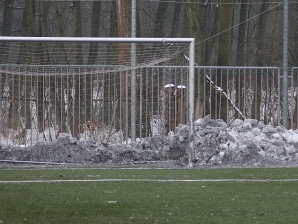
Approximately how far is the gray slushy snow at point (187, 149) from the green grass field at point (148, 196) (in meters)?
1.80

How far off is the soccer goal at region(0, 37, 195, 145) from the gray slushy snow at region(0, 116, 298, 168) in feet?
2.16

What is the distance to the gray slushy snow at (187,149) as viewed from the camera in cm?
1388

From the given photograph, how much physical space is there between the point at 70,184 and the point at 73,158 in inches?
175

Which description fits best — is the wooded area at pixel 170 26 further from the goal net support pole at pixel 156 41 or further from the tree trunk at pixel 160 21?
the goal net support pole at pixel 156 41

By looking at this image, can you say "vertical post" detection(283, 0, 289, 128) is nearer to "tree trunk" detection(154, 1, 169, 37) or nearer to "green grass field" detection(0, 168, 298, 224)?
"green grass field" detection(0, 168, 298, 224)

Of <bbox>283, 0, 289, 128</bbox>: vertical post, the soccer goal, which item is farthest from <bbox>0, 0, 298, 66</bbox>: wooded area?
<bbox>283, 0, 289, 128</bbox>: vertical post

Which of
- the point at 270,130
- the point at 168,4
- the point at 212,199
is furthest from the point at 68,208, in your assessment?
the point at 168,4

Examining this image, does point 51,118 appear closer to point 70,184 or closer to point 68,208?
point 70,184

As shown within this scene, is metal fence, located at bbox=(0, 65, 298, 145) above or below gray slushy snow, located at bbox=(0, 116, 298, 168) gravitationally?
above

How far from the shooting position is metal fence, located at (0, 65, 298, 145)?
15.3 meters

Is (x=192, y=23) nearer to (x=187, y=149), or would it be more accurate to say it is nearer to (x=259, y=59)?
(x=259, y=59)

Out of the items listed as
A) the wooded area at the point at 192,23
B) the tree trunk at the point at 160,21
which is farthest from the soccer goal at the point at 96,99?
the tree trunk at the point at 160,21

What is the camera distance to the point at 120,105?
15.4 meters

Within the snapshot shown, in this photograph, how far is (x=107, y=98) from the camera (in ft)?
51.7
